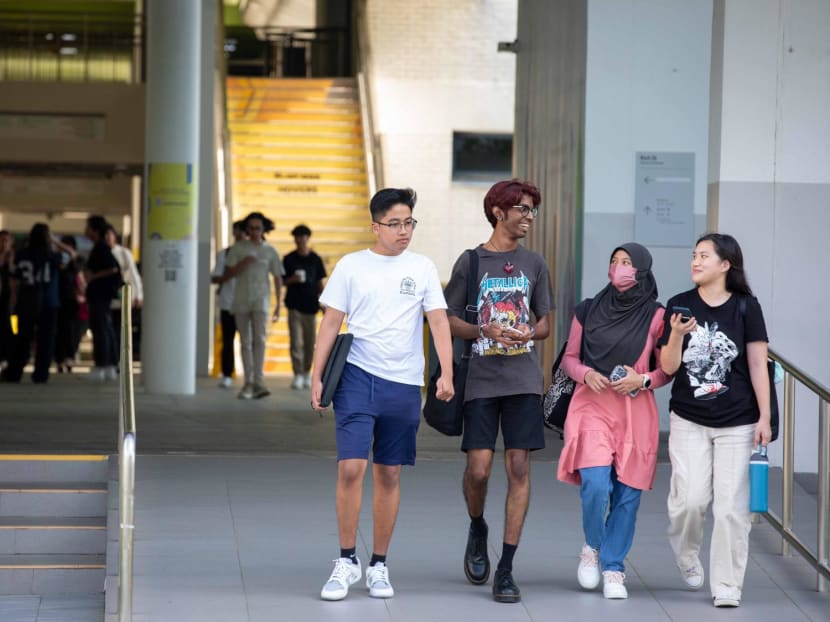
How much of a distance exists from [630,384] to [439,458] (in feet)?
12.5

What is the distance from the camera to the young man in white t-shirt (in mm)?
5660

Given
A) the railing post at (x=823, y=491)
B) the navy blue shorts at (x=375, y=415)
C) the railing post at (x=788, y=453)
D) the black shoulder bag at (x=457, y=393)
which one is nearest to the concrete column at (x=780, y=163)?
the railing post at (x=788, y=453)

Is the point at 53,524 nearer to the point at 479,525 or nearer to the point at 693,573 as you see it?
the point at 479,525

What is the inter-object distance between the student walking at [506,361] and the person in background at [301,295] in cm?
876

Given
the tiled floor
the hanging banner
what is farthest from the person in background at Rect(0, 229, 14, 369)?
the tiled floor

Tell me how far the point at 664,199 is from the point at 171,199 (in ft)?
17.1

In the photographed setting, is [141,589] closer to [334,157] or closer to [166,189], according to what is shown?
[166,189]

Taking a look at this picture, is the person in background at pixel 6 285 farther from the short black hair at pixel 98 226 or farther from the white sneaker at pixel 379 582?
the white sneaker at pixel 379 582

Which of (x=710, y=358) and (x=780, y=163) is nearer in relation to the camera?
(x=710, y=358)

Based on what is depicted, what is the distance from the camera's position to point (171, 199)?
1377 cm

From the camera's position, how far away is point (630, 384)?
226 inches

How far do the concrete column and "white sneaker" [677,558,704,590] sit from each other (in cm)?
301

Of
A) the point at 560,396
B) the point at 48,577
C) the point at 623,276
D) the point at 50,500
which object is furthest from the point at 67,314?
the point at 623,276

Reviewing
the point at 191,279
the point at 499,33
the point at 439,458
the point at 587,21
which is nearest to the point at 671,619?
the point at 439,458
